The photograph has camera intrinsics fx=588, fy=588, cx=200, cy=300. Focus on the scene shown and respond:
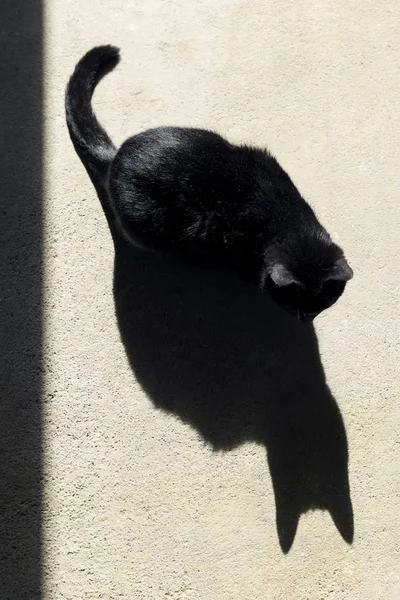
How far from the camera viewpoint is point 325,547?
2898mm

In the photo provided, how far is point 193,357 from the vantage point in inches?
122

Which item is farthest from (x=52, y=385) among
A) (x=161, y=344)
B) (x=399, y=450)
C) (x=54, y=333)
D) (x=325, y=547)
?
(x=399, y=450)

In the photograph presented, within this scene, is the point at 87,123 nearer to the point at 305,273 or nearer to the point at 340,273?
the point at 305,273

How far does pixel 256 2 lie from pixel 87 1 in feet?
3.47

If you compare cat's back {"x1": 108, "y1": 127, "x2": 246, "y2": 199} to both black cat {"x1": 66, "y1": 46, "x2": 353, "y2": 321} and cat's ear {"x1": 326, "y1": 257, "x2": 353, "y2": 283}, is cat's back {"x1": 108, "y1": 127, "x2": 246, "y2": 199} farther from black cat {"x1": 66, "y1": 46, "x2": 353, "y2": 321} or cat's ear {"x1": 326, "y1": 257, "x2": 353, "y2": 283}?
cat's ear {"x1": 326, "y1": 257, "x2": 353, "y2": 283}

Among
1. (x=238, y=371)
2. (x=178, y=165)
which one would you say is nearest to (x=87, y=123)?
(x=178, y=165)

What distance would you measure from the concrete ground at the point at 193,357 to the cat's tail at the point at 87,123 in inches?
5.1

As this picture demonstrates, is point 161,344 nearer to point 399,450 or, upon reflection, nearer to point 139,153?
point 139,153

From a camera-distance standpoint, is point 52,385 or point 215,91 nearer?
point 52,385

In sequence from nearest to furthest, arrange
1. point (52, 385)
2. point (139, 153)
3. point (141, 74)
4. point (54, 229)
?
point (139, 153) < point (52, 385) < point (54, 229) < point (141, 74)

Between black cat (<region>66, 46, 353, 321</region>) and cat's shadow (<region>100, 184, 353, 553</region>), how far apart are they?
12.5 inches

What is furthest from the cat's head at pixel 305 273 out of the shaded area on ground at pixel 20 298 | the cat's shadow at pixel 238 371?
the shaded area on ground at pixel 20 298

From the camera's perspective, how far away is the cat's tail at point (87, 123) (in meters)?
3.11

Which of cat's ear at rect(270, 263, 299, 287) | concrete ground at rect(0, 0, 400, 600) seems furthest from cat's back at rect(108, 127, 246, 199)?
concrete ground at rect(0, 0, 400, 600)
